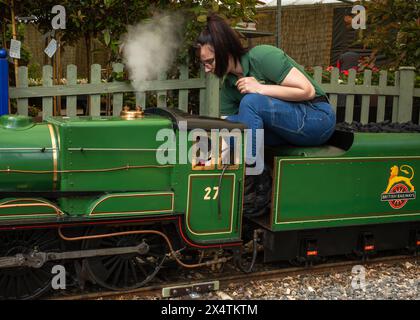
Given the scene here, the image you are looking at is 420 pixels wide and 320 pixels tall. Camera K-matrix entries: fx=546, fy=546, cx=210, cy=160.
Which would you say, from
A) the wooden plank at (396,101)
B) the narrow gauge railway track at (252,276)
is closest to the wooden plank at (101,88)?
the narrow gauge railway track at (252,276)

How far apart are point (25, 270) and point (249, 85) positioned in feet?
6.78

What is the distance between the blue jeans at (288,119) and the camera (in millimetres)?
4066

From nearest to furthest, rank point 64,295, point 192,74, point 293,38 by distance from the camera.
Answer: point 64,295, point 192,74, point 293,38

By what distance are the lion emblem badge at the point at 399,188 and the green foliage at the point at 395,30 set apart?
382 cm

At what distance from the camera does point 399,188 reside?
464 centimetres

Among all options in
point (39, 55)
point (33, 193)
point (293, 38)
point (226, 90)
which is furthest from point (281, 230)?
point (39, 55)

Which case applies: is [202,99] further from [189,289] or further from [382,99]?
[189,289]

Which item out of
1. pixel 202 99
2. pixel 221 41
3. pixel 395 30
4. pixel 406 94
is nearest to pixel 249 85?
pixel 221 41

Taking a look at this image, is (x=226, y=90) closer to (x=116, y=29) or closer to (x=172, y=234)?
(x=172, y=234)

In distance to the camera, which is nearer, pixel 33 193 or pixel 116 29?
pixel 33 193

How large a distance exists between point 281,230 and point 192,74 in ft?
9.38

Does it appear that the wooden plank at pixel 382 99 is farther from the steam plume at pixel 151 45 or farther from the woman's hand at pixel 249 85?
the woman's hand at pixel 249 85

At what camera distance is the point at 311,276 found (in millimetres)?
4578
